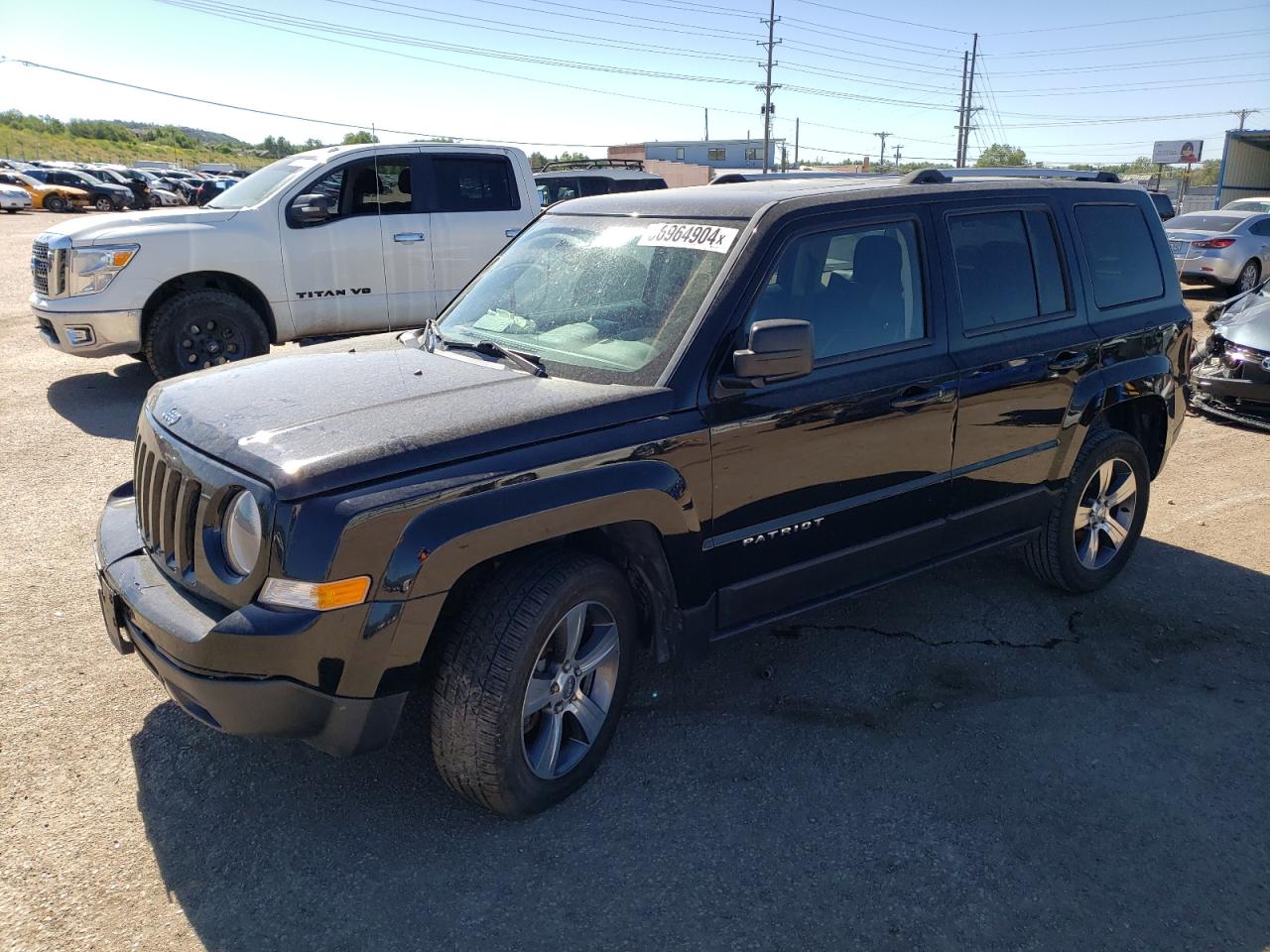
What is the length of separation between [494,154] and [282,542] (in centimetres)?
756

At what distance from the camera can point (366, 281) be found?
8.83m

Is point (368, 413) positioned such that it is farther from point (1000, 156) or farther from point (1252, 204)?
point (1000, 156)

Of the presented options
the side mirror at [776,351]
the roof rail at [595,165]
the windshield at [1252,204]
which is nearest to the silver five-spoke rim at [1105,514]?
the side mirror at [776,351]

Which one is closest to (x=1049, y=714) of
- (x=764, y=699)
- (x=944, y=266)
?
(x=764, y=699)

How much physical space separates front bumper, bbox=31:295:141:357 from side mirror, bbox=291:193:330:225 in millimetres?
1541

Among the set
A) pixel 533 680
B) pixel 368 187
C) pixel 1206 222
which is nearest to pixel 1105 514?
pixel 533 680

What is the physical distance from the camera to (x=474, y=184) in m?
9.29

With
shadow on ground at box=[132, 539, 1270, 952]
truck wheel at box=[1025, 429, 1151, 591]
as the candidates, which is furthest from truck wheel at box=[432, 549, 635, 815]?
truck wheel at box=[1025, 429, 1151, 591]

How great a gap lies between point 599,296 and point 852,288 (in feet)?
3.25

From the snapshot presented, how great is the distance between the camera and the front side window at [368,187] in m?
8.66

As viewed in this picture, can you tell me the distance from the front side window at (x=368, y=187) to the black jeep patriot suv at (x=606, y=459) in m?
4.89

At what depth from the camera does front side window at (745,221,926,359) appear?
3559 mm

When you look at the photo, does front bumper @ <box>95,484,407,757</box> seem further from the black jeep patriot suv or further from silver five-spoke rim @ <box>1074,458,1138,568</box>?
silver five-spoke rim @ <box>1074,458,1138,568</box>

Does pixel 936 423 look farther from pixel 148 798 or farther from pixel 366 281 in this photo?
pixel 366 281
